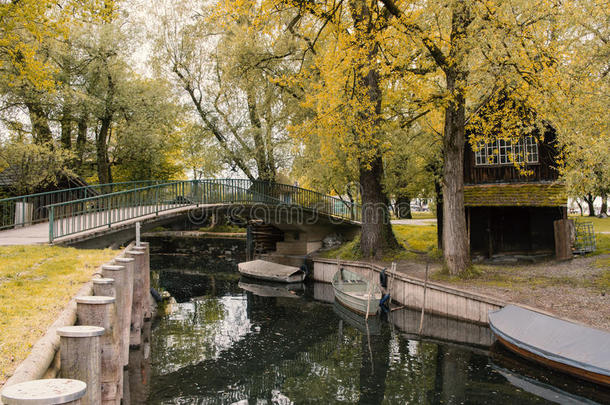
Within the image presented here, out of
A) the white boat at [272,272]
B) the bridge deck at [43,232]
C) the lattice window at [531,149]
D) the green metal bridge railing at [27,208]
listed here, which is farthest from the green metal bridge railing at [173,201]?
the lattice window at [531,149]

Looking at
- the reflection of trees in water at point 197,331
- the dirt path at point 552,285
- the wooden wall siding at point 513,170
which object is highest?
the wooden wall siding at point 513,170

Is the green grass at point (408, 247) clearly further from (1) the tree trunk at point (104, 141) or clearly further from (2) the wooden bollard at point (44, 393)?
(2) the wooden bollard at point (44, 393)

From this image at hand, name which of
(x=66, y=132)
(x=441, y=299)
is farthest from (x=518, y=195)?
(x=66, y=132)

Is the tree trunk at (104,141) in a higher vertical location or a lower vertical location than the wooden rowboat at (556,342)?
higher

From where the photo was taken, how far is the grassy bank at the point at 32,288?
5887 millimetres

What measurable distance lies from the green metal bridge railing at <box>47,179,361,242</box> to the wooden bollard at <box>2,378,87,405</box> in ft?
39.1

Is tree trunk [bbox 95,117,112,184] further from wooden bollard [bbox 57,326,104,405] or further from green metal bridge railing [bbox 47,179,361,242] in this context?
wooden bollard [bbox 57,326,104,405]

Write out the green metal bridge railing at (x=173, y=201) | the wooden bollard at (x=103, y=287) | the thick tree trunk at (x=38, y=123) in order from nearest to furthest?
the wooden bollard at (x=103, y=287) → the green metal bridge railing at (x=173, y=201) → the thick tree trunk at (x=38, y=123)

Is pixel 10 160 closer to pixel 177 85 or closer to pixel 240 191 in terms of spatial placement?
pixel 240 191

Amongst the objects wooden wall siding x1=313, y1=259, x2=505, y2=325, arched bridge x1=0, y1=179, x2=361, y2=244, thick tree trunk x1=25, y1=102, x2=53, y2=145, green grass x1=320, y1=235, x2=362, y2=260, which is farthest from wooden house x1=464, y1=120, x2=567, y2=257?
thick tree trunk x1=25, y1=102, x2=53, y2=145

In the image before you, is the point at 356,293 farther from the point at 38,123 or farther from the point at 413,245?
the point at 38,123

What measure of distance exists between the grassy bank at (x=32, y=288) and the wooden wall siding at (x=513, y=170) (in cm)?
1800

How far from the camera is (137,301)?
47.6 feet

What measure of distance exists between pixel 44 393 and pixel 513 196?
21619 millimetres
